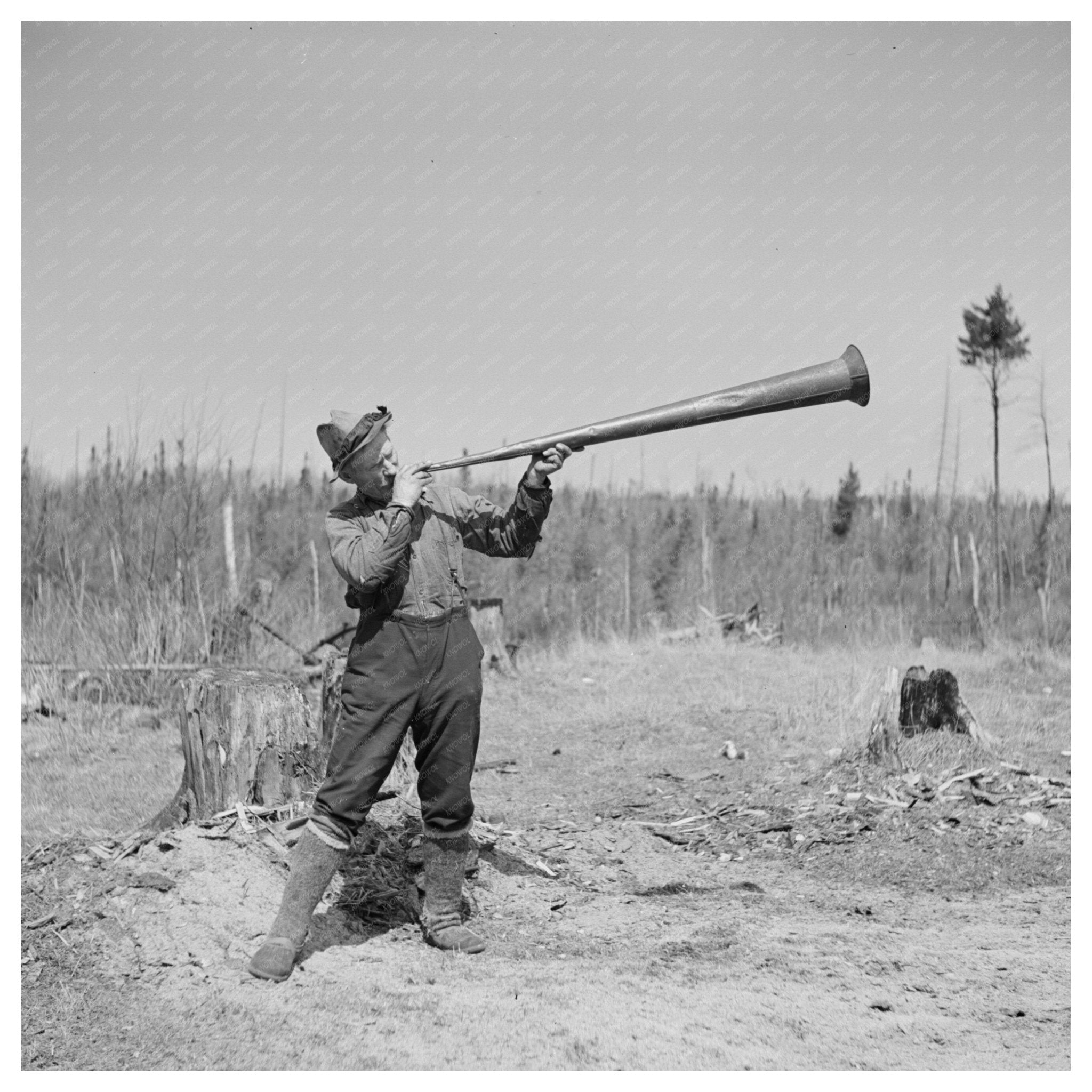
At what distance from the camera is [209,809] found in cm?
518

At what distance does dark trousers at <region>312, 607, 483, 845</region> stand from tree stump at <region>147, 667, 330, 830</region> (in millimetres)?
1255

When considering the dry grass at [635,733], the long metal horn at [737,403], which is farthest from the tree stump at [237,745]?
the long metal horn at [737,403]

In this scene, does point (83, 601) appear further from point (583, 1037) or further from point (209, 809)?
point (583, 1037)

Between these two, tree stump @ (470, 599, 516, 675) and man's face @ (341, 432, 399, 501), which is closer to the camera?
man's face @ (341, 432, 399, 501)

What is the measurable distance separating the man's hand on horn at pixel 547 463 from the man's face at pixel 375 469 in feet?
1.64

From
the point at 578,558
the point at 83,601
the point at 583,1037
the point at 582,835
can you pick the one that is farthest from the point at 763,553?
the point at 583,1037

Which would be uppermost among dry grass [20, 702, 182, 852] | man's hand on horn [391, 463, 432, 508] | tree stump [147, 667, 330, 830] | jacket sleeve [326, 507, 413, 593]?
man's hand on horn [391, 463, 432, 508]

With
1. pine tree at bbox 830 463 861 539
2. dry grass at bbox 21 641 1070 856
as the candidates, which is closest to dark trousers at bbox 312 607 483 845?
dry grass at bbox 21 641 1070 856

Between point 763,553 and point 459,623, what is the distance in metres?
15.3

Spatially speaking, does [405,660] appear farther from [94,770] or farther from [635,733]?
[94,770]

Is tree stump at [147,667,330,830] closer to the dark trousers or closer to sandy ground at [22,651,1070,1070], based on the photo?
sandy ground at [22,651,1070,1070]

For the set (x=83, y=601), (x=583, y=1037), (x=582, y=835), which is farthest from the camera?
(x=83, y=601)

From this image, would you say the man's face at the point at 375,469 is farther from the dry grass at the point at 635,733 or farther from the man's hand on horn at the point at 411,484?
the dry grass at the point at 635,733

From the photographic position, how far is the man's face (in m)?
4.04
